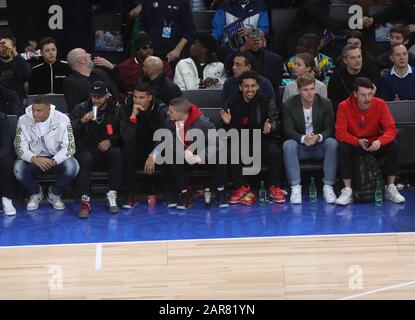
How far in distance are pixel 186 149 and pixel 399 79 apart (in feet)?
7.97

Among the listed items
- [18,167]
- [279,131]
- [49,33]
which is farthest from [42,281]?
[49,33]

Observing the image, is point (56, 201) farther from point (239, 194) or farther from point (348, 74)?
point (348, 74)

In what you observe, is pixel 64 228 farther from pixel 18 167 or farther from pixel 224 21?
pixel 224 21

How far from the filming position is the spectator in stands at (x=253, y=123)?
31.5 feet

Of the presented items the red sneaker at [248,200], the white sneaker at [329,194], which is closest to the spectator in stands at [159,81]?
the red sneaker at [248,200]

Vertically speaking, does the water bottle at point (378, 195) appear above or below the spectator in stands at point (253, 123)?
below

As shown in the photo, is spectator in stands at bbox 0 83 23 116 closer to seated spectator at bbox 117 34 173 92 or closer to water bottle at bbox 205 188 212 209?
seated spectator at bbox 117 34 173 92

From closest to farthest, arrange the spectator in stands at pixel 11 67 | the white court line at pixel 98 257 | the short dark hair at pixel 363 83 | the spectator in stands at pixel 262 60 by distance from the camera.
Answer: the white court line at pixel 98 257
the short dark hair at pixel 363 83
the spectator in stands at pixel 11 67
the spectator in stands at pixel 262 60

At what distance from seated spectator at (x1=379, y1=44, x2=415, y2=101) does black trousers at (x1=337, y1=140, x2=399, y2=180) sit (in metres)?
0.79

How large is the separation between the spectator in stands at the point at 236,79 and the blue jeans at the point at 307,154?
0.62 m

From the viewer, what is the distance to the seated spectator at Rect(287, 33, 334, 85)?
10.4 m

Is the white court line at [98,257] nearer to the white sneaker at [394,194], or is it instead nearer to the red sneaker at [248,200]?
the red sneaker at [248,200]

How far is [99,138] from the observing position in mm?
9648

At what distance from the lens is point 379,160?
9672 millimetres
